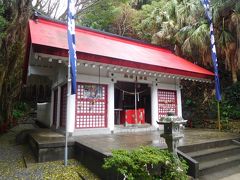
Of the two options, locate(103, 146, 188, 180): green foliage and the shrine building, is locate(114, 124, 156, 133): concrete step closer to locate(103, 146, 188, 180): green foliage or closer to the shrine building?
the shrine building

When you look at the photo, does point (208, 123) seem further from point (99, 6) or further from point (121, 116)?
point (99, 6)

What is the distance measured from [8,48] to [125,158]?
920 cm

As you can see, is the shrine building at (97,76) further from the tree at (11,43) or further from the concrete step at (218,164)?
the concrete step at (218,164)

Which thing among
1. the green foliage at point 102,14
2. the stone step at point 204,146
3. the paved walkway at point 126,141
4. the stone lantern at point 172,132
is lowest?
the stone step at point 204,146

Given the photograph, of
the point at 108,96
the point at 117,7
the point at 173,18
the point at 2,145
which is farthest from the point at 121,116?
the point at 117,7

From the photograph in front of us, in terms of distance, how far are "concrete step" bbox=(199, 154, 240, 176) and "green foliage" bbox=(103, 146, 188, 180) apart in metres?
1.11

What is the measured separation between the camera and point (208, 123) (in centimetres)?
1020

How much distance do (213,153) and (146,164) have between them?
291cm

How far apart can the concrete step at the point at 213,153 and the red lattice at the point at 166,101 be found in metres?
3.45

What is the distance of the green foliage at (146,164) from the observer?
3.25 meters

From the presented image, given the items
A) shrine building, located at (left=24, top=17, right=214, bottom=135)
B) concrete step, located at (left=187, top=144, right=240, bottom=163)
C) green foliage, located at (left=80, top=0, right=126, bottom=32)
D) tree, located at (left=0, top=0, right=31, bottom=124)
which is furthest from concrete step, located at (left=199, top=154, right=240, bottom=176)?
green foliage, located at (left=80, top=0, right=126, bottom=32)

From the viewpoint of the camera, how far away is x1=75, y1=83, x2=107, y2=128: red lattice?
7211mm

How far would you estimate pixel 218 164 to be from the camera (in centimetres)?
496

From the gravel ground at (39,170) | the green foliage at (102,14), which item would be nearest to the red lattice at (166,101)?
the gravel ground at (39,170)
